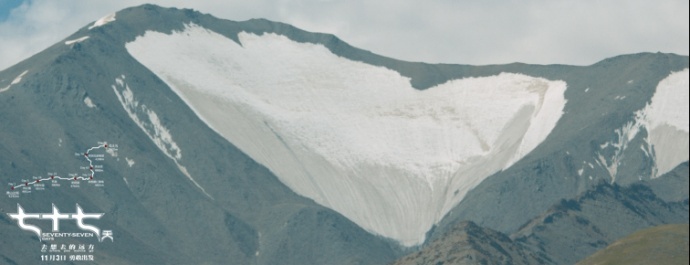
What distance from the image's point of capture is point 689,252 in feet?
574

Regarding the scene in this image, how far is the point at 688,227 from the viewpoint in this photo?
17112cm

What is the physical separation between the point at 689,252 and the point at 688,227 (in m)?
4.57
